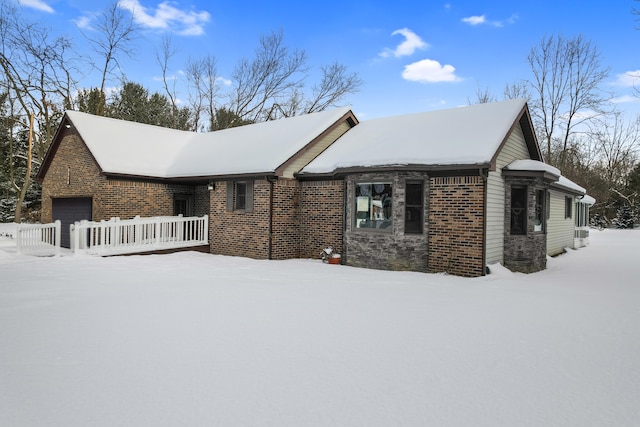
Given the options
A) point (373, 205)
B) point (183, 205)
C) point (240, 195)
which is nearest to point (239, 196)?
point (240, 195)

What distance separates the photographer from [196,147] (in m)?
18.7

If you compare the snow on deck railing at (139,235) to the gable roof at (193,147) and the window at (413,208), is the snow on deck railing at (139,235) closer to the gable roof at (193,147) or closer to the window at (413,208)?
the gable roof at (193,147)

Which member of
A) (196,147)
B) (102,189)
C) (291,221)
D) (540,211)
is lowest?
(291,221)

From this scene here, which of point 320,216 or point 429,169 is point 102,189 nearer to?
point 320,216

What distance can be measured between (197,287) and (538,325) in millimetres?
6264

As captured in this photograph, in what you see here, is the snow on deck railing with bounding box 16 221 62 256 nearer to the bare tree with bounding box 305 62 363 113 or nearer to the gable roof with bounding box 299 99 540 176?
the gable roof with bounding box 299 99 540 176

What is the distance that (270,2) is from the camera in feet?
88.0

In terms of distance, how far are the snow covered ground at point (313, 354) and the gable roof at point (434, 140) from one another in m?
3.59

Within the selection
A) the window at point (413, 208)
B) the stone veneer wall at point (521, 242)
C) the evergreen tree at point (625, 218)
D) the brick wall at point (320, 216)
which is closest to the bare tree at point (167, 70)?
the brick wall at point (320, 216)

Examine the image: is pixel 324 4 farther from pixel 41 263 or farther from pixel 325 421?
pixel 325 421

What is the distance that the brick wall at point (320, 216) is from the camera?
13.2 metres

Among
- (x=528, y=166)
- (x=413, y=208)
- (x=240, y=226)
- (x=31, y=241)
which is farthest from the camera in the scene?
(x=31, y=241)

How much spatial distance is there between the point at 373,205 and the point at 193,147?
10.5 m

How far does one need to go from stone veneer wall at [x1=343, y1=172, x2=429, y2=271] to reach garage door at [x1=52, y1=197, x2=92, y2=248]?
10.6 meters
